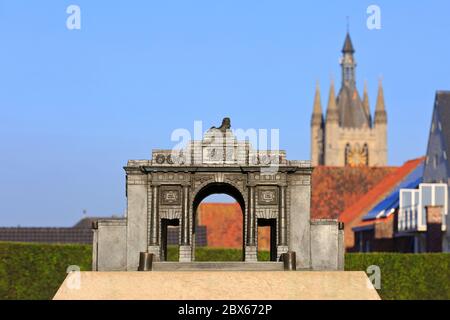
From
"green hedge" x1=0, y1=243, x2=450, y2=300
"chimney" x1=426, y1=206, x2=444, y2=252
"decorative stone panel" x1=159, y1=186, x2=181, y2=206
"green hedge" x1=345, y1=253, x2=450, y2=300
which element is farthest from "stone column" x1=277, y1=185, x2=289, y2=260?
"chimney" x1=426, y1=206, x2=444, y2=252

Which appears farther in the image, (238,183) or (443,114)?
(443,114)

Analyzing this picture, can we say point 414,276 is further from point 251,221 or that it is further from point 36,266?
point 36,266

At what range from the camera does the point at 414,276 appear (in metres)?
78.7

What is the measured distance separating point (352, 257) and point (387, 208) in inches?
1149

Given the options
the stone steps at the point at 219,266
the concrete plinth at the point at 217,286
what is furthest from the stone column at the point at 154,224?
the concrete plinth at the point at 217,286

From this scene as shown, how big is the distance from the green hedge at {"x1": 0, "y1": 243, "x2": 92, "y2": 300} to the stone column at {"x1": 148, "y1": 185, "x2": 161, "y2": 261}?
550 inches

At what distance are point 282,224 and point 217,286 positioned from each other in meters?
12.5

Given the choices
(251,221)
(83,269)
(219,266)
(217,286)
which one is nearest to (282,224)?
(251,221)

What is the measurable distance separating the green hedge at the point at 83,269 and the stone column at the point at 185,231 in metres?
14.9

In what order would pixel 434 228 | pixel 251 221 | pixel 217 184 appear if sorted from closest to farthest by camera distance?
1. pixel 251 221
2. pixel 217 184
3. pixel 434 228

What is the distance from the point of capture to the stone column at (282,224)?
6469 cm

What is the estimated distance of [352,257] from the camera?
79.0m
